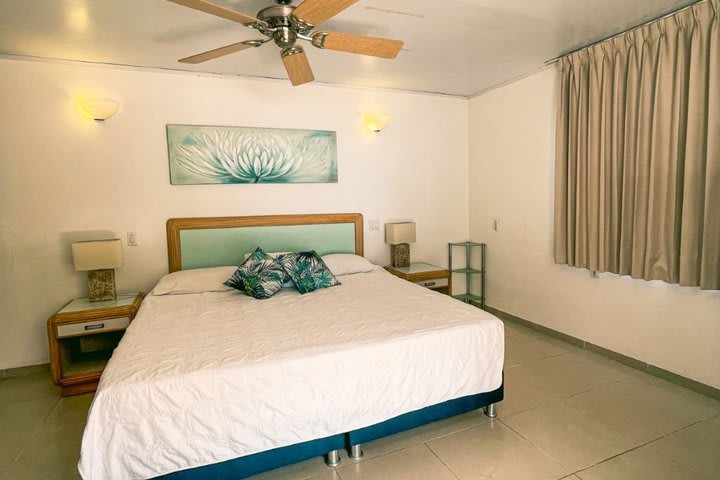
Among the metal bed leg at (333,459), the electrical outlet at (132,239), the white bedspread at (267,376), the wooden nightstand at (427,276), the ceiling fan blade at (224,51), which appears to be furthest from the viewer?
the wooden nightstand at (427,276)

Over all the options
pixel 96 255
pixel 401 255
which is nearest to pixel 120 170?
pixel 96 255

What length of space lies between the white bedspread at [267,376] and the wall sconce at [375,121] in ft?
7.03

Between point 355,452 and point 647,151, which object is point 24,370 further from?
point 647,151

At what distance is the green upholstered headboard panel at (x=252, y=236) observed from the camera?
11.2 feet

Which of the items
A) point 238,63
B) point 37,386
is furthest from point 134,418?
point 238,63

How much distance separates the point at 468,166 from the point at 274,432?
379 cm

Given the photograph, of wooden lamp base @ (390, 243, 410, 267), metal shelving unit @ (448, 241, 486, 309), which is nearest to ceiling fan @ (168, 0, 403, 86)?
wooden lamp base @ (390, 243, 410, 267)

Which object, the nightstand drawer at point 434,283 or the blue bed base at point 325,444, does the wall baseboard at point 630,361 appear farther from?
the blue bed base at point 325,444

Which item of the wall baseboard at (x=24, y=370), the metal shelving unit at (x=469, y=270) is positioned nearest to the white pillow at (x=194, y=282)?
the wall baseboard at (x=24, y=370)

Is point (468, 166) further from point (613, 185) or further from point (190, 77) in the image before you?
point (190, 77)

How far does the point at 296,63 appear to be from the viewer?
235 centimetres

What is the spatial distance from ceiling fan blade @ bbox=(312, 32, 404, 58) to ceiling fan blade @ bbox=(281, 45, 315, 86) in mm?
147

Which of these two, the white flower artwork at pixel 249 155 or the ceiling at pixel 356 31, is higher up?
the ceiling at pixel 356 31

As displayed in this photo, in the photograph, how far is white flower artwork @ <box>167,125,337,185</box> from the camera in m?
3.37
